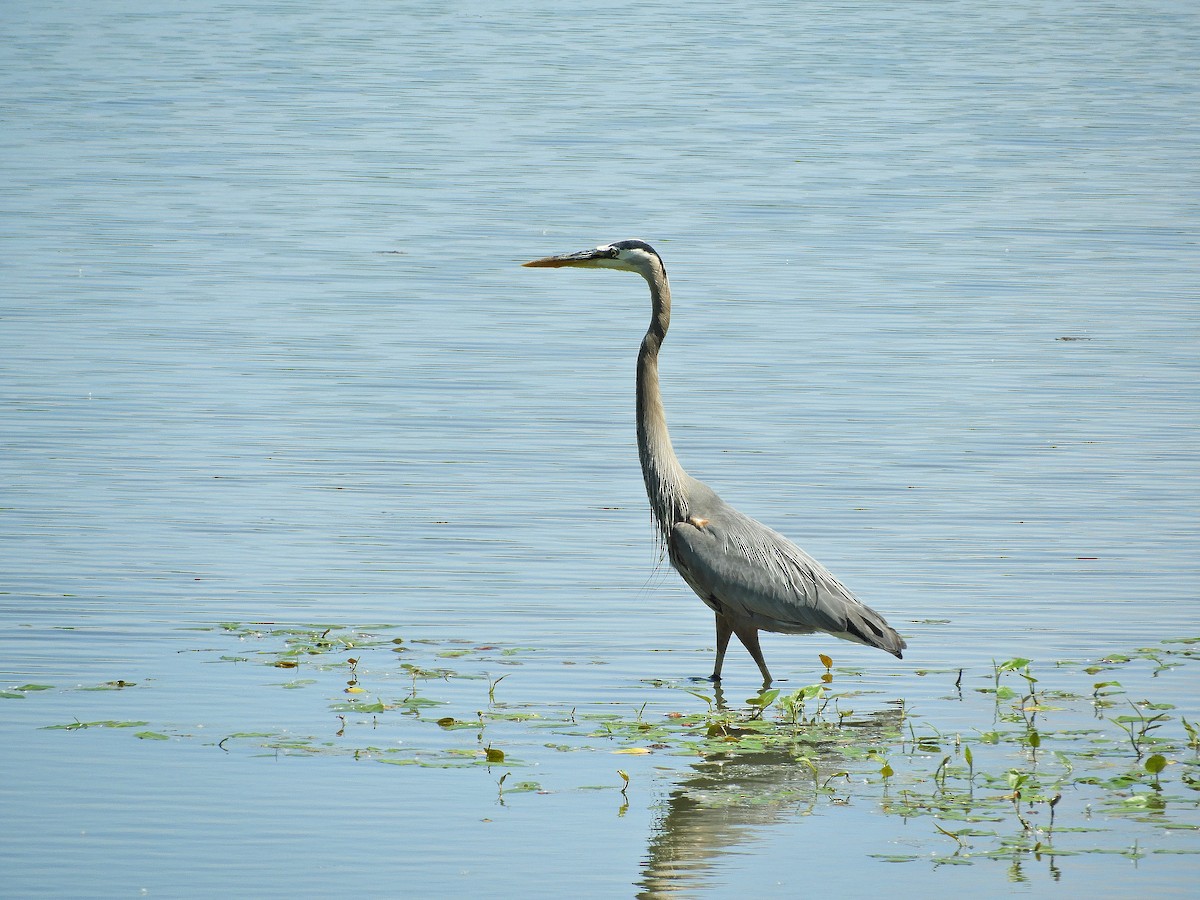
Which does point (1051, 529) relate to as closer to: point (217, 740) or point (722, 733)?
point (722, 733)

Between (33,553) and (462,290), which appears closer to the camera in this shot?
(33,553)

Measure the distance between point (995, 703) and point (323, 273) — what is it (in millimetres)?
11217

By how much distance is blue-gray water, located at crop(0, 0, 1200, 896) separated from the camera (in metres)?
6.51

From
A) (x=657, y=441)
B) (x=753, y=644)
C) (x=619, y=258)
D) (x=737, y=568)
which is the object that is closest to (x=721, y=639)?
(x=753, y=644)

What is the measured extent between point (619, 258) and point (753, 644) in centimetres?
192

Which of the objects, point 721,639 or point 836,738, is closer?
point 836,738

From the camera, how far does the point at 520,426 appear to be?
12609 mm

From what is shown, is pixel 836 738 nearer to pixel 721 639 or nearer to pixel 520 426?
pixel 721 639

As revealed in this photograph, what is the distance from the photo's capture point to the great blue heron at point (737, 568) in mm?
8023

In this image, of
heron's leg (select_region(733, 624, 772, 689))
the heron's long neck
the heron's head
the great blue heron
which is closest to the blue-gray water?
heron's leg (select_region(733, 624, 772, 689))

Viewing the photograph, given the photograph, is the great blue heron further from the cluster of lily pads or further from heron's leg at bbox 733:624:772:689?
the cluster of lily pads

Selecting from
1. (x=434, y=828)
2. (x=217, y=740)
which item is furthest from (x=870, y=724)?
(x=217, y=740)

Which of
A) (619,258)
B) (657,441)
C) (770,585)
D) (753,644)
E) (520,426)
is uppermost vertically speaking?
(619,258)

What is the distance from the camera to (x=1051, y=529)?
1048cm
